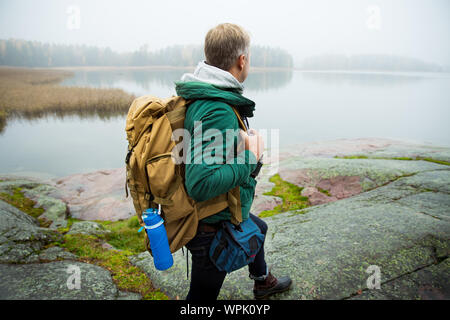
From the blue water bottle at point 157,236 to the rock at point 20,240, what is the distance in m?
2.95

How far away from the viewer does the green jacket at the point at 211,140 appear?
1.61m

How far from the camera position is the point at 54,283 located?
3.11m

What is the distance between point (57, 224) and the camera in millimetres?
6883

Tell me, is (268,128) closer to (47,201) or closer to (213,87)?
(47,201)

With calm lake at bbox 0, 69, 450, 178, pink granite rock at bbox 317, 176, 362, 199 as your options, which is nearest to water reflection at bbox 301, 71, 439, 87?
calm lake at bbox 0, 69, 450, 178

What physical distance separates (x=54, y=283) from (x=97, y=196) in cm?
804

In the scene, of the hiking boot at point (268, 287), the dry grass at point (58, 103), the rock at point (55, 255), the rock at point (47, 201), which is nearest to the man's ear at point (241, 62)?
the hiking boot at point (268, 287)

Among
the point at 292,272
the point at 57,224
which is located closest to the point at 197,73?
the point at 292,272

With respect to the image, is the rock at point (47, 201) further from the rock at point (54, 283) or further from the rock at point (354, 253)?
the rock at point (354, 253)

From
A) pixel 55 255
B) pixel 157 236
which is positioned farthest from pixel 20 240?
pixel 157 236

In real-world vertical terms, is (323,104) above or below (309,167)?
above

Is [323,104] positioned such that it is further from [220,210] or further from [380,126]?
[220,210]

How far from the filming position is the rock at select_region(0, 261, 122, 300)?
2.89 m
